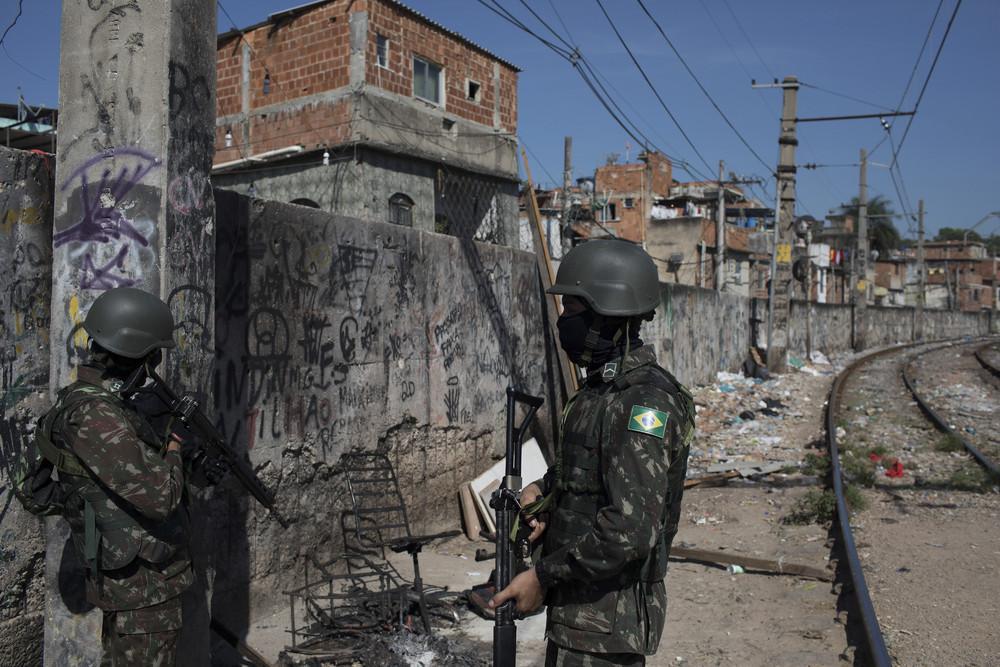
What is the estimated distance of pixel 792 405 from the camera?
15750mm

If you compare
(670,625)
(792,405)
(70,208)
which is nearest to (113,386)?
(70,208)

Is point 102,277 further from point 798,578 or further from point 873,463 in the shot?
point 873,463

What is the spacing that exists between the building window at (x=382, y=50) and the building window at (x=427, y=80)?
99 centimetres

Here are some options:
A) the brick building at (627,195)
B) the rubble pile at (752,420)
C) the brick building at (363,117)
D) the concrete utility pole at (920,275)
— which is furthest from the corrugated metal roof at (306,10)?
the concrete utility pole at (920,275)

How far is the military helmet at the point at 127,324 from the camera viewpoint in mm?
2900

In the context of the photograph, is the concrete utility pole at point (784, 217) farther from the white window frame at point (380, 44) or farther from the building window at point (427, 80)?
the white window frame at point (380, 44)

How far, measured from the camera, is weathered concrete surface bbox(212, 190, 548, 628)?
465cm

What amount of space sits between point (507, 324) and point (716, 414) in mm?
7384

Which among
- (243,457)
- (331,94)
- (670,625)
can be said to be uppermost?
(331,94)

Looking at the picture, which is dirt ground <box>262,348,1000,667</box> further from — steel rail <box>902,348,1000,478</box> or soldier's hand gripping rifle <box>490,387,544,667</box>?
soldier's hand gripping rifle <box>490,387,544,667</box>

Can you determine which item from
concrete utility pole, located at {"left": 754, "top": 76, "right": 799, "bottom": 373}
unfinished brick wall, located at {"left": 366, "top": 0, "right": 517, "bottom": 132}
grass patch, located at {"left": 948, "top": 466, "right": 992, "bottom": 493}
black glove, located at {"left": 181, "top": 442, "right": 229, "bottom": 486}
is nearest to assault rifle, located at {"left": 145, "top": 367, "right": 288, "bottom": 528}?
black glove, located at {"left": 181, "top": 442, "right": 229, "bottom": 486}

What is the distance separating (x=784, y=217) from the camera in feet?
64.8

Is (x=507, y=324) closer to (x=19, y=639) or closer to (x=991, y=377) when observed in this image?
(x=19, y=639)

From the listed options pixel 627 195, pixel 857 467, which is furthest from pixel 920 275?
pixel 857 467
